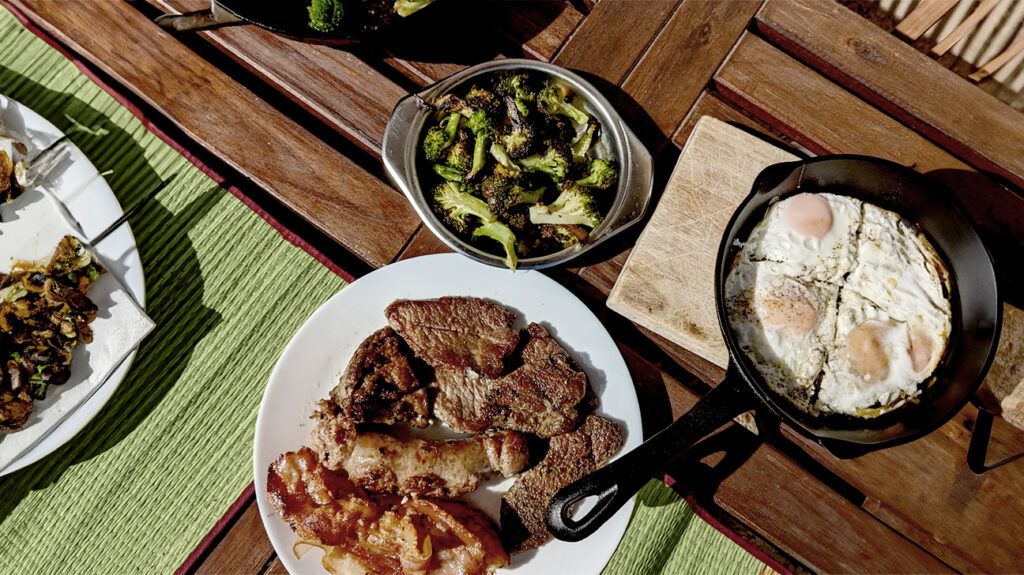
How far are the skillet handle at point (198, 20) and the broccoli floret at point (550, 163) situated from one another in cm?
107

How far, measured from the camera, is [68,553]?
7.68 feet

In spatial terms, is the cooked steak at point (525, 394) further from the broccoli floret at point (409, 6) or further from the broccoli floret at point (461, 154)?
the broccoli floret at point (409, 6)

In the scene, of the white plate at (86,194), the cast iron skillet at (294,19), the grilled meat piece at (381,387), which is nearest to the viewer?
the cast iron skillet at (294,19)

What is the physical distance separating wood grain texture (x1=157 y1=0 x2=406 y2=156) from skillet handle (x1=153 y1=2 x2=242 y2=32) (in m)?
0.11

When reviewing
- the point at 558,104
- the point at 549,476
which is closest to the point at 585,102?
the point at 558,104

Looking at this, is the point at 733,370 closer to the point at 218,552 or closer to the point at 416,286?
the point at 416,286

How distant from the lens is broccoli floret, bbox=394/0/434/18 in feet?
7.16

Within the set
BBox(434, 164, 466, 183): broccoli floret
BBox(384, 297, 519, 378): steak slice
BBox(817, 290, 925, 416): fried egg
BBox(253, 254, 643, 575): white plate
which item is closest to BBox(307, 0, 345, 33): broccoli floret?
BBox(434, 164, 466, 183): broccoli floret

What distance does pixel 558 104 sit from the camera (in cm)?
225

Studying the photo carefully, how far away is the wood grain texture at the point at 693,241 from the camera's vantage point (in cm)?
225

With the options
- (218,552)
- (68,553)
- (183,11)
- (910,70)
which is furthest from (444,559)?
(910,70)

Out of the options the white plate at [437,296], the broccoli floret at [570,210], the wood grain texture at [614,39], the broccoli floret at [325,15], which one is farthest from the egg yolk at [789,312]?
the broccoli floret at [325,15]

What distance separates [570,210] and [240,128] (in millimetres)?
1247

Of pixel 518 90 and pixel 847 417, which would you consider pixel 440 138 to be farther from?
pixel 847 417
